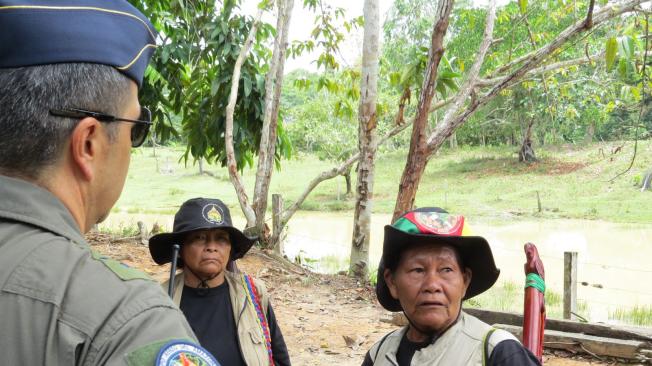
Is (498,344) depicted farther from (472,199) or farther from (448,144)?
(448,144)

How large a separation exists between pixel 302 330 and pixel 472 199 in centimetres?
1976

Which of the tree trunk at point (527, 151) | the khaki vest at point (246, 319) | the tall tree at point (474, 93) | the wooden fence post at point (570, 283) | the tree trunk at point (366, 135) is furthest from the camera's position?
the tree trunk at point (527, 151)

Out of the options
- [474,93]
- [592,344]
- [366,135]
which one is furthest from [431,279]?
[366,135]

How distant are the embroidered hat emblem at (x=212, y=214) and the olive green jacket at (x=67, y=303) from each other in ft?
6.55

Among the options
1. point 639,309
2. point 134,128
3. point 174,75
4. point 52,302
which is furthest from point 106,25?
point 639,309

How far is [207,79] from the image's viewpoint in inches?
342

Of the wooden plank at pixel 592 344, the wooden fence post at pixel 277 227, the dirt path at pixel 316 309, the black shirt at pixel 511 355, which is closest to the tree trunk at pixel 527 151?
the wooden fence post at pixel 277 227

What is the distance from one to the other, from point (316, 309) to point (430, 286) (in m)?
5.25

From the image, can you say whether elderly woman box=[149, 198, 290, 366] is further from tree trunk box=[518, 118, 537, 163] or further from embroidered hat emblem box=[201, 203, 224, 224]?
tree trunk box=[518, 118, 537, 163]

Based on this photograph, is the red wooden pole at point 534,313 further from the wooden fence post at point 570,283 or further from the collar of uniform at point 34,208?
the wooden fence post at point 570,283

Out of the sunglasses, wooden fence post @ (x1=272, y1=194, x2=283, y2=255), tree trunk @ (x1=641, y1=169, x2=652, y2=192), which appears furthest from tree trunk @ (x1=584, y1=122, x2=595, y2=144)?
the sunglasses

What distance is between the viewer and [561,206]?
22.5 metres

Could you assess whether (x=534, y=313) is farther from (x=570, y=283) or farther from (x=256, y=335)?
(x=570, y=283)

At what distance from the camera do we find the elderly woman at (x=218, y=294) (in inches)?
108
